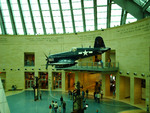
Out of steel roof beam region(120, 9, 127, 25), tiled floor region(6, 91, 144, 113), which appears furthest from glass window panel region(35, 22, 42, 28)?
steel roof beam region(120, 9, 127, 25)

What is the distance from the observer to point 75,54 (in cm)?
1563

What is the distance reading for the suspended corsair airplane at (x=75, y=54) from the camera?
1514cm

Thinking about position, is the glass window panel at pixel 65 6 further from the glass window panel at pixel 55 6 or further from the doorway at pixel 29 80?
the doorway at pixel 29 80

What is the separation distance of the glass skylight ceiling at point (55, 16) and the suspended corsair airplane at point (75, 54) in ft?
36.8

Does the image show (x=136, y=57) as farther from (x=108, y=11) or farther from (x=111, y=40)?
(x=108, y=11)

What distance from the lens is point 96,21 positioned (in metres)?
26.1

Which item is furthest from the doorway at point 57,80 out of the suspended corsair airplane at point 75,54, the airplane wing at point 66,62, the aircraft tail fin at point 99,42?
the aircraft tail fin at point 99,42

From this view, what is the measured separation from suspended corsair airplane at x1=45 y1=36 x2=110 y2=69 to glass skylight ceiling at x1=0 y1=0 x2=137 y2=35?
442 inches

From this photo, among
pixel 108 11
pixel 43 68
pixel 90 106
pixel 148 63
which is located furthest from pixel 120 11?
pixel 43 68

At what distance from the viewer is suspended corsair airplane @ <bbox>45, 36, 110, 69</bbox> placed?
1514 centimetres

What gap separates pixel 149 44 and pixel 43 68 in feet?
62.6

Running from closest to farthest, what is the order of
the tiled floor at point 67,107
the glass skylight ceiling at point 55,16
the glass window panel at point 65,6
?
the tiled floor at point 67,107, the glass skylight ceiling at point 55,16, the glass window panel at point 65,6

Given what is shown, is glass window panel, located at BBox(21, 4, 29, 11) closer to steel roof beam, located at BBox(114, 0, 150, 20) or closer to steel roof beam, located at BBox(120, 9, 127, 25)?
steel roof beam, located at BBox(114, 0, 150, 20)

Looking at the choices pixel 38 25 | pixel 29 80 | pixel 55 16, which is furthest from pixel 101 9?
pixel 29 80
